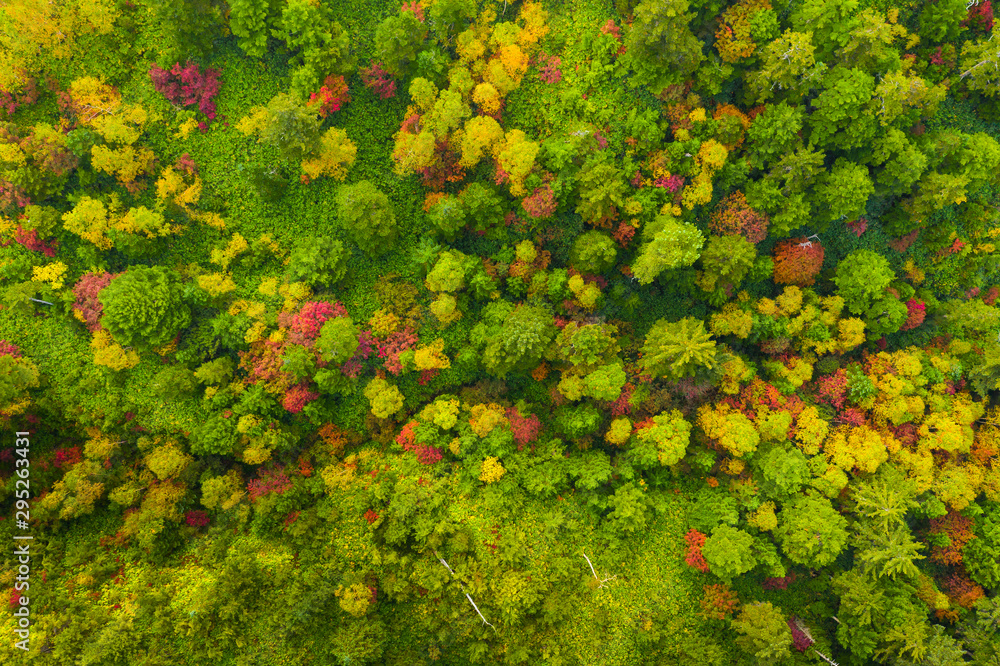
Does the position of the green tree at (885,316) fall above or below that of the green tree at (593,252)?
below

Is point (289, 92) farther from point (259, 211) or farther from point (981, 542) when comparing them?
point (981, 542)

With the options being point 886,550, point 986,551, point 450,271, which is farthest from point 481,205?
point 986,551

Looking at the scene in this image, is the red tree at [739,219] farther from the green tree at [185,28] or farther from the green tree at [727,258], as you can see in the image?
the green tree at [185,28]

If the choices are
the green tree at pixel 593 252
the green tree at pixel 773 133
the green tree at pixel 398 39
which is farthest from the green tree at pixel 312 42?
the green tree at pixel 773 133

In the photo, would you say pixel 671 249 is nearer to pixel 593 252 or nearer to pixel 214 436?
pixel 593 252

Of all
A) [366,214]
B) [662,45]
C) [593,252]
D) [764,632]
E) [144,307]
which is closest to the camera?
[764,632]

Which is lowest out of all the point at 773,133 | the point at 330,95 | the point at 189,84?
the point at 773,133

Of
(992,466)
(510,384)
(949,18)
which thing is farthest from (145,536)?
(949,18)

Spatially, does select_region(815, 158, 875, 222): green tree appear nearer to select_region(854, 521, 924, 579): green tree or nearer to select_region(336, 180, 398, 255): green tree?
select_region(854, 521, 924, 579): green tree
